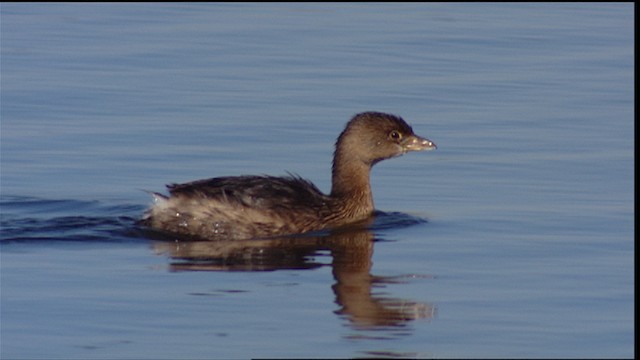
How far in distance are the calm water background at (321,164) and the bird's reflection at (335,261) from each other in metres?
0.08

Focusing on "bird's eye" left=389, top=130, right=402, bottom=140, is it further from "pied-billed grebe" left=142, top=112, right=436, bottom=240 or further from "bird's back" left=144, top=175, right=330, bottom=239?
"bird's back" left=144, top=175, right=330, bottom=239

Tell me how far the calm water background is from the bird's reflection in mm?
80

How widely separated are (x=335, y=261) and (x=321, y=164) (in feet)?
10.4

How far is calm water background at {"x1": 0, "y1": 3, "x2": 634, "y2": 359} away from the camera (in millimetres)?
9766

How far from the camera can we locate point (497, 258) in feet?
38.6

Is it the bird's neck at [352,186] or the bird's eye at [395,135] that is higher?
the bird's eye at [395,135]

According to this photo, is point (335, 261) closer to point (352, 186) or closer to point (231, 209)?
point (231, 209)

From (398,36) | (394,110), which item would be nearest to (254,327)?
(394,110)

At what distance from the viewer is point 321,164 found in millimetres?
15141

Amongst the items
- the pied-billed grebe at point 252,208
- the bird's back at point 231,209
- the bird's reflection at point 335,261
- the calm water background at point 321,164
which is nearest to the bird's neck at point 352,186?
the pied-billed grebe at point 252,208

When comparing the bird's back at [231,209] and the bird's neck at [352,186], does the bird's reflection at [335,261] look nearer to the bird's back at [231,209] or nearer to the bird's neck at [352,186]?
the bird's back at [231,209]

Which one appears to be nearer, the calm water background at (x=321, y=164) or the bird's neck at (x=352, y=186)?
the calm water background at (x=321, y=164)

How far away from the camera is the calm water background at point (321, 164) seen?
32.0 feet

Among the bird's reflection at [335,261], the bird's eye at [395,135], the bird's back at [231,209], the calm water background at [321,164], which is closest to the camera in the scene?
the calm water background at [321,164]
